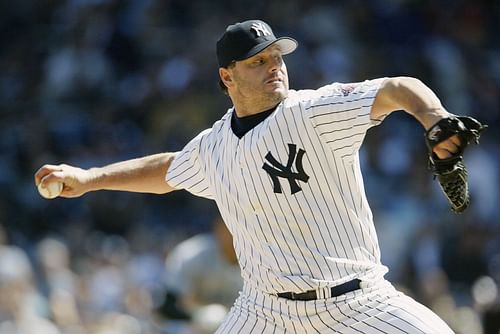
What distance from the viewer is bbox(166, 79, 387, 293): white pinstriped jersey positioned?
439cm

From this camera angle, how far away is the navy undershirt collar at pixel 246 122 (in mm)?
4633

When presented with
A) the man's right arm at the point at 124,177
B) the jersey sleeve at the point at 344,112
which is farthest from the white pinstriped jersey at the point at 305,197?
the man's right arm at the point at 124,177

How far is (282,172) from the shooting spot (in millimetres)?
4465

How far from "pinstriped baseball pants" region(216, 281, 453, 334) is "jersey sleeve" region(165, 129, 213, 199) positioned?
2.05 ft

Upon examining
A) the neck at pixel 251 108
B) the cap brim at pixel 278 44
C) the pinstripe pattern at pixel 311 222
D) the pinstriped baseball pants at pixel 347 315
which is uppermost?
the cap brim at pixel 278 44

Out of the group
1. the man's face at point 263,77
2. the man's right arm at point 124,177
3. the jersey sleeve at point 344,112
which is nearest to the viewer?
the jersey sleeve at point 344,112

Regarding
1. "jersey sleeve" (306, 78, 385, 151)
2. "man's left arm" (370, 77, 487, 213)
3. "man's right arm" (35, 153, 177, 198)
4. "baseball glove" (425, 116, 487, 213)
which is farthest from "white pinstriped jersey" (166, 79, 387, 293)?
"man's right arm" (35, 153, 177, 198)

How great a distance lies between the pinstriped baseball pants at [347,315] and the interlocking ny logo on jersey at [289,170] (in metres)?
0.45

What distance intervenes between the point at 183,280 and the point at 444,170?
3249 millimetres

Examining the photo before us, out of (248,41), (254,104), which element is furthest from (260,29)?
(254,104)

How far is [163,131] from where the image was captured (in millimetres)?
12156

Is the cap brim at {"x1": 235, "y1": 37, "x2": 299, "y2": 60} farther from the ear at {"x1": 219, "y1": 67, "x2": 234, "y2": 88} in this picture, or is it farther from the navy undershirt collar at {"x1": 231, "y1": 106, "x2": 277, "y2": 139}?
the navy undershirt collar at {"x1": 231, "y1": 106, "x2": 277, "y2": 139}

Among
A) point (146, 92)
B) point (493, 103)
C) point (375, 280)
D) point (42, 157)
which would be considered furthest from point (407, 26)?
point (375, 280)

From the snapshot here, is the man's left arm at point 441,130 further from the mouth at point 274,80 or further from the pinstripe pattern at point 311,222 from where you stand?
the mouth at point 274,80
